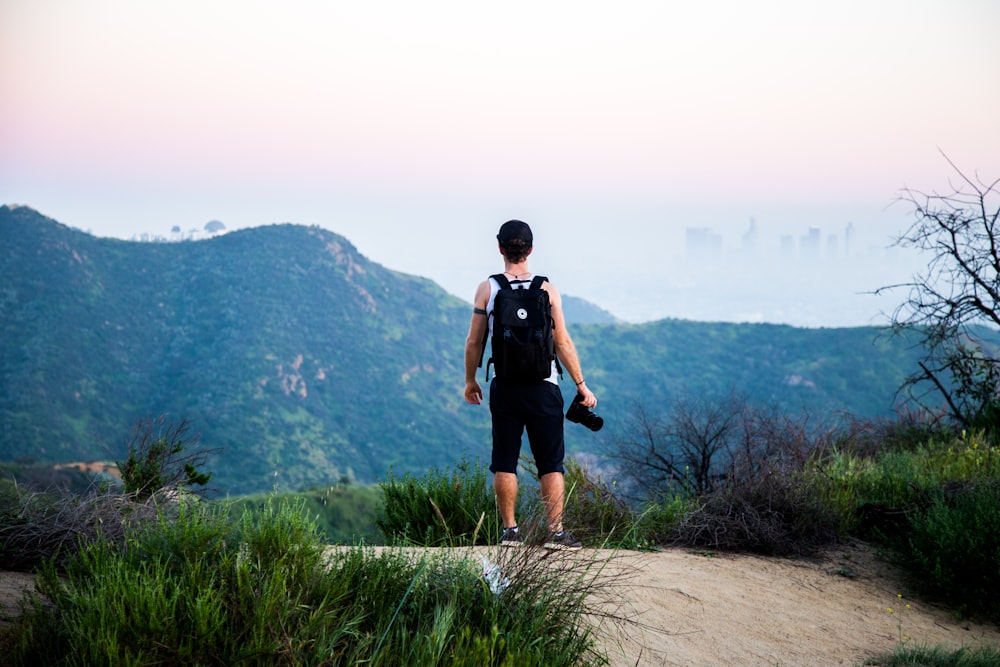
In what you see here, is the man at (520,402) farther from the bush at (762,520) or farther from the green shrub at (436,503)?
the bush at (762,520)

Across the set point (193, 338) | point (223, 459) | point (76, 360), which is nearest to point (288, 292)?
point (193, 338)

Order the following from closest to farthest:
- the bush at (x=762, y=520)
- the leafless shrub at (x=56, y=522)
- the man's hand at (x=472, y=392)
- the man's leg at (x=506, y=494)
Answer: the leafless shrub at (x=56, y=522), the man's leg at (x=506, y=494), the man's hand at (x=472, y=392), the bush at (x=762, y=520)

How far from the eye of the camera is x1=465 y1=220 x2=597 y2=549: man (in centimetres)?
530

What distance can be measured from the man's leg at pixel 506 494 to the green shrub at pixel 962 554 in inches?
117

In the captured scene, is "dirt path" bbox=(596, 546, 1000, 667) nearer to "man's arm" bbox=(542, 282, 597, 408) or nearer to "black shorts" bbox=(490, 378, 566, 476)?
"black shorts" bbox=(490, 378, 566, 476)

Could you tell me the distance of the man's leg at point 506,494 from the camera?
544 centimetres

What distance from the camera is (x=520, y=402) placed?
5316mm

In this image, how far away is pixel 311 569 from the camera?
3607 mm

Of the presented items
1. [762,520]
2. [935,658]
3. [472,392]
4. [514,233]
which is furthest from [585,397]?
[935,658]

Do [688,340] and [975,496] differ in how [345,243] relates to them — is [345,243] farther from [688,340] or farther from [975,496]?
[975,496]

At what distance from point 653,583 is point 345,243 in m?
97.4

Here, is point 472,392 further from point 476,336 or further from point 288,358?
point 288,358

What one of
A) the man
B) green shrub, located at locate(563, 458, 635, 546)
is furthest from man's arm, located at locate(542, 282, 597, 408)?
green shrub, located at locate(563, 458, 635, 546)

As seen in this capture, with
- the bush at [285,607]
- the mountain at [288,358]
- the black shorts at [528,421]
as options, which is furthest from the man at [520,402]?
the mountain at [288,358]
